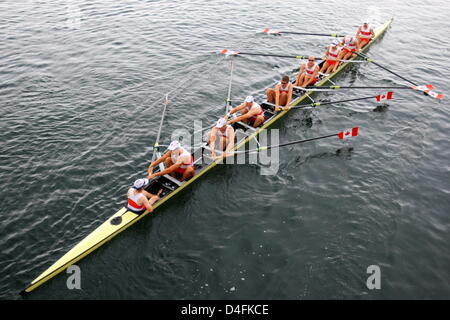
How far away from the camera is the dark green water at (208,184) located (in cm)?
1083

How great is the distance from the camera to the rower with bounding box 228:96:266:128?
16812 mm

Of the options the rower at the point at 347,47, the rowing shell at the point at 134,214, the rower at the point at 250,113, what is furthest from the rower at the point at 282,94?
the rower at the point at 347,47

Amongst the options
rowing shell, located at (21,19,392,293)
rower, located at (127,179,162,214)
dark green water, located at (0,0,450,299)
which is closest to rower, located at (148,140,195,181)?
rowing shell, located at (21,19,392,293)

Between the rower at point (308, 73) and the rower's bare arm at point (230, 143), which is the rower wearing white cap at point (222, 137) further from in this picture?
the rower at point (308, 73)

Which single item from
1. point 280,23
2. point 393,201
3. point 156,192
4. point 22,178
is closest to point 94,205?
point 156,192

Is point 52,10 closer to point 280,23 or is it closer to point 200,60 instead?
point 200,60

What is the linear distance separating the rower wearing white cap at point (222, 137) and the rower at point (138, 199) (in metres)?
3.93

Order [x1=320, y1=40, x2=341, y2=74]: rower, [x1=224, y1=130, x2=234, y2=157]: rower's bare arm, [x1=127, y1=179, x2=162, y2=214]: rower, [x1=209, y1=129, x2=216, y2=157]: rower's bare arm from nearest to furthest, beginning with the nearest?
[x1=127, y1=179, x2=162, y2=214]: rower, [x1=209, y1=129, x2=216, y2=157]: rower's bare arm, [x1=224, y1=130, x2=234, y2=157]: rower's bare arm, [x1=320, y1=40, x2=341, y2=74]: rower

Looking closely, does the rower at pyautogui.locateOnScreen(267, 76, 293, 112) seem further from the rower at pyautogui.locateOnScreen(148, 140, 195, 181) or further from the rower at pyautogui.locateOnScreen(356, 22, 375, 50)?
the rower at pyautogui.locateOnScreen(356, 22, 375, 50)

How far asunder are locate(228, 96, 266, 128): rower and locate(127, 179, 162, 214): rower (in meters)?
6.54

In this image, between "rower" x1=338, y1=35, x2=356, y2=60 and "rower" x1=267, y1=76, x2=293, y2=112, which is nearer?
"rower" x1=267, y1=76, x2=293, y2=112

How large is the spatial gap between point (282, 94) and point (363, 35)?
13.0 meters

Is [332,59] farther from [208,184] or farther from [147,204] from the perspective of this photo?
[147,204]

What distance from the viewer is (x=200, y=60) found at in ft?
80.3
